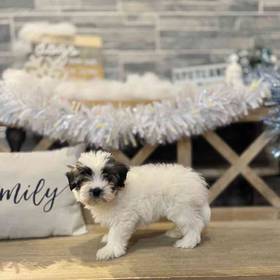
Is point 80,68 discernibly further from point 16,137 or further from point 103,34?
point 16,137

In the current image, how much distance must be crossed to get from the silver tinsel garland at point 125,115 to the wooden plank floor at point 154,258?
11.7 inches

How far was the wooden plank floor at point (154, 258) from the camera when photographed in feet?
3.15

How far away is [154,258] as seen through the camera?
1044 mm

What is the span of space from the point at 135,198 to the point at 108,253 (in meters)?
0.15

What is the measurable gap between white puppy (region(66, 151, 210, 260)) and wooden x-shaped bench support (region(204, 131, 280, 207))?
0.22 metres

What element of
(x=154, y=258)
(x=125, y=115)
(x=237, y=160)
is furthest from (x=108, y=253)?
(x=237, y=160)

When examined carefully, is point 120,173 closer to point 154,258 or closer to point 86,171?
point 86,171

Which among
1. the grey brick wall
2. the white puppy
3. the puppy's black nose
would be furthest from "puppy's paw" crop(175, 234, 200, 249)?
the grey brick wall

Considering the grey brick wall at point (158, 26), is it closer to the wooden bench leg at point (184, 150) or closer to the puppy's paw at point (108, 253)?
the wooden bench leg at point (184, 150)

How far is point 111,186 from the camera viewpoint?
Result: 102 cm

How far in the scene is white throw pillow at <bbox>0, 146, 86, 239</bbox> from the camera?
1156 mm

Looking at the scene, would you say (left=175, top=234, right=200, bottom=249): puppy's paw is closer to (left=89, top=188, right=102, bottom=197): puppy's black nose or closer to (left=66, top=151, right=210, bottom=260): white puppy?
(left=66, top=151, right=210, bottom=260): white puppy

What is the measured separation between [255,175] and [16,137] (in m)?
0.76

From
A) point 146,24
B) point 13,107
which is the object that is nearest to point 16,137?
point 13,107
